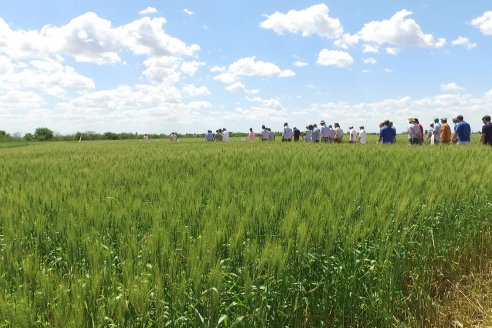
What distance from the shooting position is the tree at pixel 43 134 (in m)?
88.9

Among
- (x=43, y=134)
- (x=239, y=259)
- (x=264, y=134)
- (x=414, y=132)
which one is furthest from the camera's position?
(x=43, y=134)

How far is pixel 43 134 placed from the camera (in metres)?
92.0

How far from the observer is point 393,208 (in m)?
4.11

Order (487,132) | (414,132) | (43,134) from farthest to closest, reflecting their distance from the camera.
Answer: (43,134)
(414,132)
(487,132)

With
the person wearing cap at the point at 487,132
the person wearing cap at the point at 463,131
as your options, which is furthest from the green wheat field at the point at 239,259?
the person wearing cap at the point at 463,131

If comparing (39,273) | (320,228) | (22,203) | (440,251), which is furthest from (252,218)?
Answer: (22,203)

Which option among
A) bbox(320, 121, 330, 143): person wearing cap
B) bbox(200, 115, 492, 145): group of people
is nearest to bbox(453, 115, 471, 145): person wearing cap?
bbox(200, 115, 492, 145): group of people

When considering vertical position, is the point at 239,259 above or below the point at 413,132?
below

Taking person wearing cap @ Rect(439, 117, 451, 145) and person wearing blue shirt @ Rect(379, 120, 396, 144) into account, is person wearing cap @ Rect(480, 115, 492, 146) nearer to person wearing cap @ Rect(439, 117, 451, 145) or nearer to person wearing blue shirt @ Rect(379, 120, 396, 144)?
person wearing cap @ Rect(439, 117, 451, 145)

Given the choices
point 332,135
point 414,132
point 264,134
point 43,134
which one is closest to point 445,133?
point 414,132

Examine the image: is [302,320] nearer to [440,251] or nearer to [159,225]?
[159,225]

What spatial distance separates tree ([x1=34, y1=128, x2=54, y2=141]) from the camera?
88.9 metres

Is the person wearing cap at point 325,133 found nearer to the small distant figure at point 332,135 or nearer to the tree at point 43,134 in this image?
the small distant figure at point 332,135

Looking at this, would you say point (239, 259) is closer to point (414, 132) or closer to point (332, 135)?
point (414, 132)
